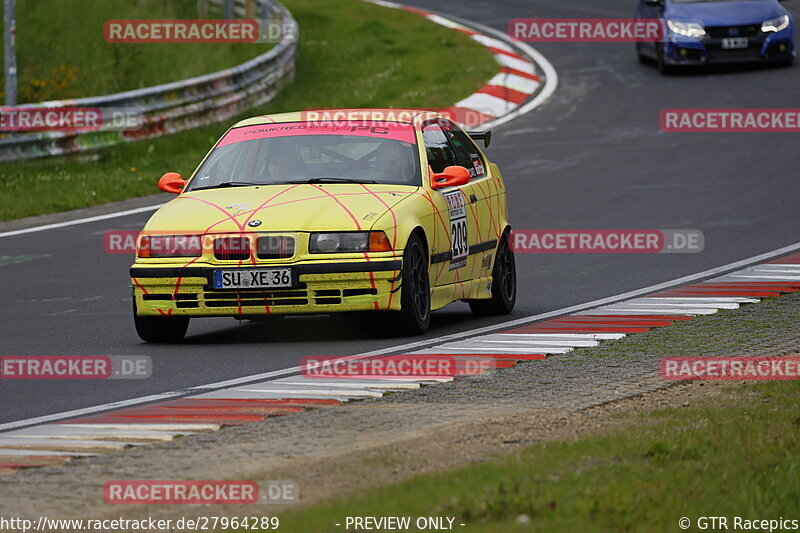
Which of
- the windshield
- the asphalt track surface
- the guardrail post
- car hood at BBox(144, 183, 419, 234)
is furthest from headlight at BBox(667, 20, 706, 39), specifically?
car hood at BBox(144, 183, 419, 234)

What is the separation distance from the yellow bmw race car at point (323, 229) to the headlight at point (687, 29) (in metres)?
15.0

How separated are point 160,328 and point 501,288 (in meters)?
2.70

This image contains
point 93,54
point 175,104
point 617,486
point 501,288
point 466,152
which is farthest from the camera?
point 93,54

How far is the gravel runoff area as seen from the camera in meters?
6.27

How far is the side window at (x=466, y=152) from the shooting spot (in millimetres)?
12352

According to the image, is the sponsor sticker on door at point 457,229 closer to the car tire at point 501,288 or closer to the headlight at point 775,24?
the car tire at point 501,288

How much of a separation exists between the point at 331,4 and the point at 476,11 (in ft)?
10.0

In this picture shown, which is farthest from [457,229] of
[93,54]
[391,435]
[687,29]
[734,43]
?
[93,54]

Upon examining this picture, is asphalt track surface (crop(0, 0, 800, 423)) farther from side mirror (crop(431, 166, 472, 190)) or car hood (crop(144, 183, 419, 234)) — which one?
side mirror (crop(431, 166, 472, 190))

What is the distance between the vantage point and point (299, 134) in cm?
1177

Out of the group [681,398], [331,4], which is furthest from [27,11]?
[681,398]

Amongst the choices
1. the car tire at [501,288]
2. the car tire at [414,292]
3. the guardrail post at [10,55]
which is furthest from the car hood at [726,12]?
the car tire at [414,292]

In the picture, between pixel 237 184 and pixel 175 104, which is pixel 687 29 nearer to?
pixel 175 104

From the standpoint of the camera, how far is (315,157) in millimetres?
11570
